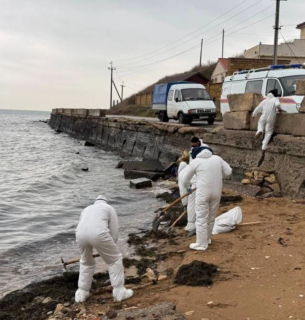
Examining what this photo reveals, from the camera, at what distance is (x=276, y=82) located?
13.5m

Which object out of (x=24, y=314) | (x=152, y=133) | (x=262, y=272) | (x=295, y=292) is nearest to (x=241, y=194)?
(x=262, y=272)

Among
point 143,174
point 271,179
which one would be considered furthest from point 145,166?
point 271,179

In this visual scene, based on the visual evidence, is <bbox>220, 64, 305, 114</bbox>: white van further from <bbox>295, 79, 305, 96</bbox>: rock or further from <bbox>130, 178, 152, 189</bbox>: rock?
<bbox>130, 178, 152, 189</bbox>: rock

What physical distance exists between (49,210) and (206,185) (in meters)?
6.72

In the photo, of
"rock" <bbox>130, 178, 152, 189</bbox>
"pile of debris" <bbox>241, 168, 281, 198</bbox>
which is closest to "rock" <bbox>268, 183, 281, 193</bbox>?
"pile of debris" <bbox>241, 168, 281, 198</bbox>

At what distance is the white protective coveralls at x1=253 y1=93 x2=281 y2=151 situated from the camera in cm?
1035

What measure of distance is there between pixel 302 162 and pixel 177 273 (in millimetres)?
5680

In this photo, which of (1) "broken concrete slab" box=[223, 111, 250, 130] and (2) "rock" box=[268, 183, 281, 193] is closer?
(2) "rock" box=[268, 183, 281, 193]

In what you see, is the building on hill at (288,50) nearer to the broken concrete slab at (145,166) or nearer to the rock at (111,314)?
the broken concrete slab at (145,166)

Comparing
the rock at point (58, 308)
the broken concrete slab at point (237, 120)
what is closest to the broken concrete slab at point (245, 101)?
the broken concrete slab at point (237, 120)

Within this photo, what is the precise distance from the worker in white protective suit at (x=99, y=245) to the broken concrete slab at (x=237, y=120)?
7.83m

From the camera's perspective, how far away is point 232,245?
6367mm

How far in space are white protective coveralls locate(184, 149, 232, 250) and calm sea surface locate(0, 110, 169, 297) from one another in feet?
6.21

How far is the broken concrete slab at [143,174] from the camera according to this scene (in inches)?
621
